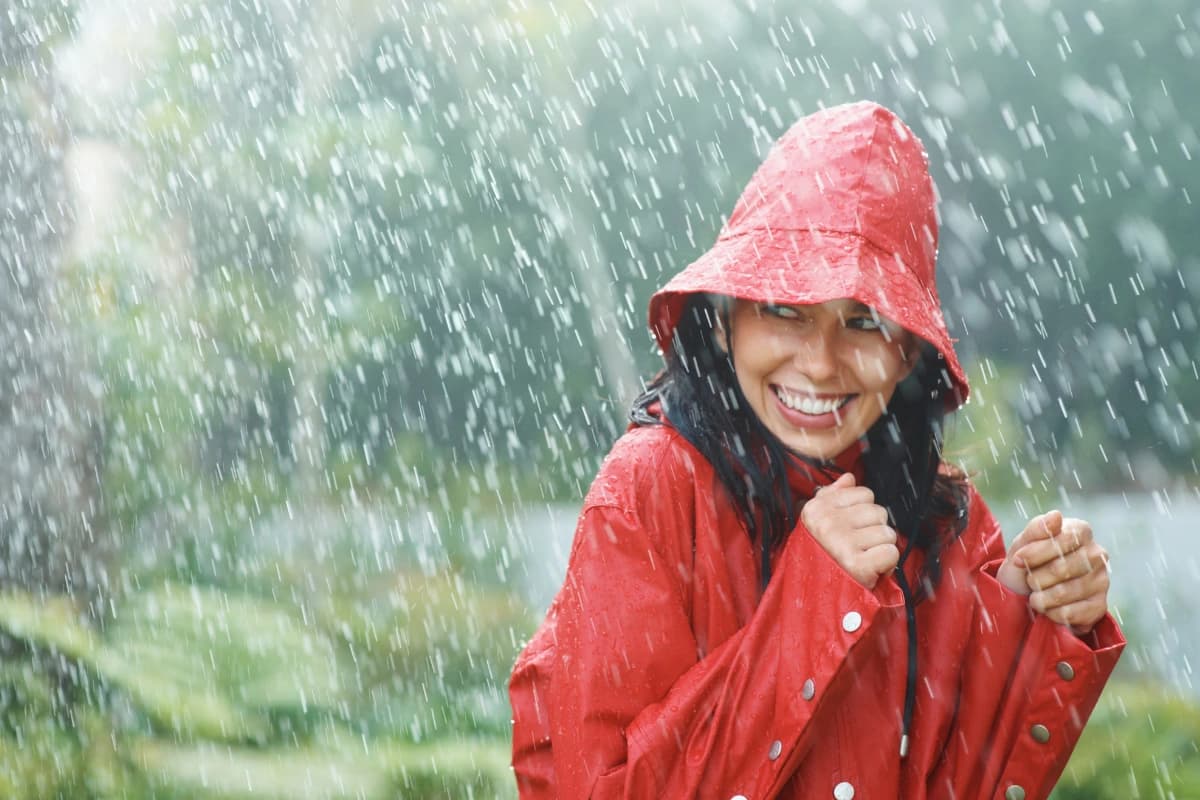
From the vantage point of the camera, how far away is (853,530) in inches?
74.2

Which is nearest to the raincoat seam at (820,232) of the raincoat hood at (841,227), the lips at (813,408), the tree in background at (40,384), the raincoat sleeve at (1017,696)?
the raincoat hood at (841,227)

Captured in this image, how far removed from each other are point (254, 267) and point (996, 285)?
9.25 m

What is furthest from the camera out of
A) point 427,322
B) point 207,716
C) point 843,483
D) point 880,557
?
point 427,322

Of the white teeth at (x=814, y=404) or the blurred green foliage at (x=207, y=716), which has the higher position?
the white teeth at (x=814, y=404)

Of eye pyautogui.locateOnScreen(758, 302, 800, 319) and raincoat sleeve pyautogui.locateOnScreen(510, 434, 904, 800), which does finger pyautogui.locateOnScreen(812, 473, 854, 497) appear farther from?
eye pyautogui.locateOnScreen(758, 302, 800, 319)

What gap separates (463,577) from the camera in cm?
1023

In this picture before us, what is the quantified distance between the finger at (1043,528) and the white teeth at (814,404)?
0.39m

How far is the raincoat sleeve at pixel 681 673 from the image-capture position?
5.99 feet

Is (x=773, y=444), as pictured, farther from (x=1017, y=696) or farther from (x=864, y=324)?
(x=1017, y=696)

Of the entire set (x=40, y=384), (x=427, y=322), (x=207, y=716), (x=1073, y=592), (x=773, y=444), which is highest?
(x=427, y=322)

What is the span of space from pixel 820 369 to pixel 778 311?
0.15 m

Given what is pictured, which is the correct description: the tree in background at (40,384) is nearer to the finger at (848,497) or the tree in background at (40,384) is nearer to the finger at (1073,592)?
the finger at (848,497)

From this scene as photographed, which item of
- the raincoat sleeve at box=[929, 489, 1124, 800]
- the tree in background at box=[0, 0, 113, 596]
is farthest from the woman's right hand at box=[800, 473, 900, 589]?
the tree in background at box=[0, 0, 113, 596]

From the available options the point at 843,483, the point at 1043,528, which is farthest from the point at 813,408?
the point at 1043,528
